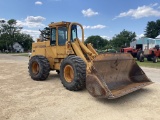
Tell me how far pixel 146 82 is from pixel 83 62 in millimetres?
2129

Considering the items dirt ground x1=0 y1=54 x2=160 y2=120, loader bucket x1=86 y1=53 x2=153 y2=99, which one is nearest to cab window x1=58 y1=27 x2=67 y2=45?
dirt ground x1=0 y1=54 x2=160 y2=120

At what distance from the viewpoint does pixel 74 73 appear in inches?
253

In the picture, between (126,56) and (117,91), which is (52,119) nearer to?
(117,91)

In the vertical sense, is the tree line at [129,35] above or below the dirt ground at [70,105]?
above

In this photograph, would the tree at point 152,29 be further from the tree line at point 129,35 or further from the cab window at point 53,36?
the cab window at point 53,36

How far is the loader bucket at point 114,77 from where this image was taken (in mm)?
5391

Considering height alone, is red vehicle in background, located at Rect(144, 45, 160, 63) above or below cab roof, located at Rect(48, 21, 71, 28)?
below

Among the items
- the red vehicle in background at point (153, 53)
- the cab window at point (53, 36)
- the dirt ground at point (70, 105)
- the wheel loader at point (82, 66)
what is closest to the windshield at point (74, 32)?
the wheel loader at point (82, 66)

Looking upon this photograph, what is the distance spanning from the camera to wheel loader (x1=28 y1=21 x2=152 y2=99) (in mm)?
5684

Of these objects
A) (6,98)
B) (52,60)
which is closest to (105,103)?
(6,98)

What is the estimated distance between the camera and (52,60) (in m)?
8.43

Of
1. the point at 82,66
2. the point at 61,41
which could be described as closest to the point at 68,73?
the point at 82,66

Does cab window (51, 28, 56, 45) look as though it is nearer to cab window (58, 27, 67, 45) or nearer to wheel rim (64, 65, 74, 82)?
cab window (58, 27, 67, 45)

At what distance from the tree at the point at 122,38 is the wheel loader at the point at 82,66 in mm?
62840
